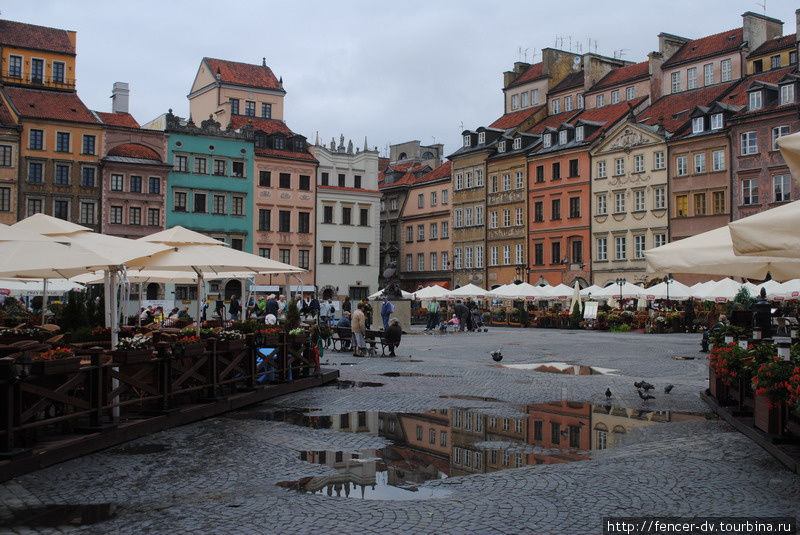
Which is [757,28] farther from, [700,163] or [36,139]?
[36,139]

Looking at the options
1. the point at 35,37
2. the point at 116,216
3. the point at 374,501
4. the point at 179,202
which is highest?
the point at 35,37

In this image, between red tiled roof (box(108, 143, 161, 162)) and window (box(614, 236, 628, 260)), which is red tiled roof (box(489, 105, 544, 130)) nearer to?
window (box(614, 236, 628, 260))

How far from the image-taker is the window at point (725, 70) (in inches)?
2143

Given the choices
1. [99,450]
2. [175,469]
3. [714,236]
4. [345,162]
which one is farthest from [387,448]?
[345,162]

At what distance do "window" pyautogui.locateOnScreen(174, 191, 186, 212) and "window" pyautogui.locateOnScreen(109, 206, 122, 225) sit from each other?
13.3ft

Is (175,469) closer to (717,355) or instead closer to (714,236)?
(717,355)

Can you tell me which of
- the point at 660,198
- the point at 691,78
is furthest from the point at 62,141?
the point at 691,78

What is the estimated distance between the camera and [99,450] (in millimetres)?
9523

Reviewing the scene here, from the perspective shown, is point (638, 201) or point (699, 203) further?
point (638, 201)

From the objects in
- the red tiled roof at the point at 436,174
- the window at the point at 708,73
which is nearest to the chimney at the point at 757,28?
the window at the point at 708,73

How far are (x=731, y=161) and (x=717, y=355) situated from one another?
41167 mm

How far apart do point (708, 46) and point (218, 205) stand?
36538 millimetres

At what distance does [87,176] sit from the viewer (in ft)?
190

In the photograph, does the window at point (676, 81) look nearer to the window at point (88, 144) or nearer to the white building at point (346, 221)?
the white building at point (346, 221)
